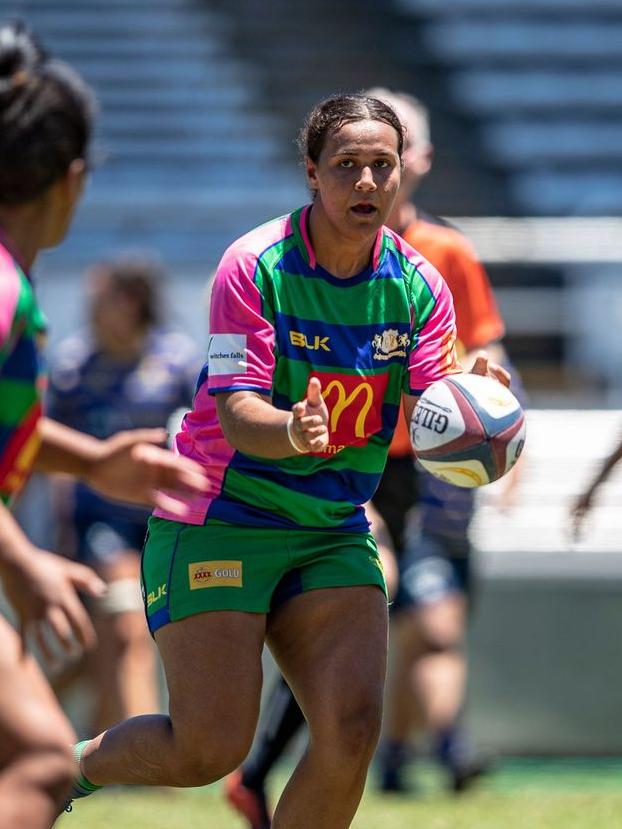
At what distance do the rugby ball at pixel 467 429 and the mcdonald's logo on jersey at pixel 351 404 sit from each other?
10cm

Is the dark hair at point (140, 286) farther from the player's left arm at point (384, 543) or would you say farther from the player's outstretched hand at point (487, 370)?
the player's outstretched hand at point (487, 370)

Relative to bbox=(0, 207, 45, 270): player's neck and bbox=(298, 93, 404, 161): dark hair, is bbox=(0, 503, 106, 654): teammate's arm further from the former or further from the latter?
bbox=(298, 93, 404, 161): dark hair

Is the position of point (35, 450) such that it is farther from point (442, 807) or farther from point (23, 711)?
point (442, 807)

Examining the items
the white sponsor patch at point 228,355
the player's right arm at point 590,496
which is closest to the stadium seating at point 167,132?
the player's right arm at point 590,496

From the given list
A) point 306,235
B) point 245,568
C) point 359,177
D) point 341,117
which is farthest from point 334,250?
point 245,568

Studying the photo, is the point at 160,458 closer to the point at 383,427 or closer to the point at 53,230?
the point at 53,230

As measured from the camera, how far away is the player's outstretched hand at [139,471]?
3.09 meters

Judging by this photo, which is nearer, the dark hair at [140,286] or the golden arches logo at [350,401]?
the golden arches logo at [350,401]

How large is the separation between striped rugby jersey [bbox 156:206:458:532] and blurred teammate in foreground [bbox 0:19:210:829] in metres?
0.48

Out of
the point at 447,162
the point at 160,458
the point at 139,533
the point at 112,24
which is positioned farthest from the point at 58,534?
the point at 112,24

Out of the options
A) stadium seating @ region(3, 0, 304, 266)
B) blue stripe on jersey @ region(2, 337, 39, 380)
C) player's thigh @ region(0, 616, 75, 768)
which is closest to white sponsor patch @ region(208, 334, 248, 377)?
blue stripe on jersey @ region(2, 337, 39, 380)

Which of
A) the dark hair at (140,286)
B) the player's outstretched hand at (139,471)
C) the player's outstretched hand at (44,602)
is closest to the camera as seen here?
the player's outstretched hand at (44,602)

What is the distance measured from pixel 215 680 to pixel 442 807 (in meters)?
2.78

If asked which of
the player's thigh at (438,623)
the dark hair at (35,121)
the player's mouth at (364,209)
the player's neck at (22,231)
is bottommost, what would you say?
the player's thigh at (438,623)
